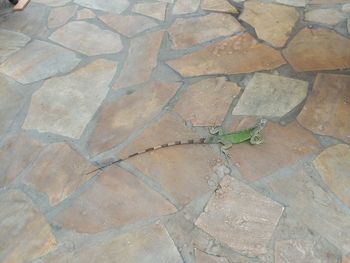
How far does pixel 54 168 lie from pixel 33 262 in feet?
2.47

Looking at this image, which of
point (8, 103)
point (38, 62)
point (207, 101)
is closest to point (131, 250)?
point (207, 101)

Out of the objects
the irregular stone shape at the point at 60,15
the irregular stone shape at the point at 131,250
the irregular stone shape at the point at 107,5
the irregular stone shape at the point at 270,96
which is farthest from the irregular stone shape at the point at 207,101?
the irregular stone shape at the point at 60,15

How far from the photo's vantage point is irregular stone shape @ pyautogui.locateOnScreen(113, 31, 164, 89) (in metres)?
3.64

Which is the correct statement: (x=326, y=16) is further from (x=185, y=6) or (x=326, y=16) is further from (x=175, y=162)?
(x=175, y=162)

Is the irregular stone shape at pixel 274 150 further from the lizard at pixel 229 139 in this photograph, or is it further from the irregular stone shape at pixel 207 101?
the irregular stone shape at pixel 207 101

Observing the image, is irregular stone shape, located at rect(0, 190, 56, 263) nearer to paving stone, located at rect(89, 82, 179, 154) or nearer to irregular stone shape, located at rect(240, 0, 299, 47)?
paving stone, located at rect(89, 82, 179, 154)

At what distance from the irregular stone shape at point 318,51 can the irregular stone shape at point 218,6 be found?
890mm

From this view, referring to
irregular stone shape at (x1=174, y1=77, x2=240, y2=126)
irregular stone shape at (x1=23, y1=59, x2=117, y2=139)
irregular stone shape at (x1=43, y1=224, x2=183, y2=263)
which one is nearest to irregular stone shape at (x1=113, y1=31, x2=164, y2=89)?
irregular stone shape at (x1=23, y1=59, x2=117, y2=139)

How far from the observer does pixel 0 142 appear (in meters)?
3.17

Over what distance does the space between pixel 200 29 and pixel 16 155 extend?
91.7 inches

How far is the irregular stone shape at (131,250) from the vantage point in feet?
7.68

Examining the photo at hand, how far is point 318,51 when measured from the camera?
3.74 metres

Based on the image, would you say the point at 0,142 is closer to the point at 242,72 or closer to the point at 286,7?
the point at 242,72

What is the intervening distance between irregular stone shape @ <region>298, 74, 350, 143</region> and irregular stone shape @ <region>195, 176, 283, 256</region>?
833 mm
